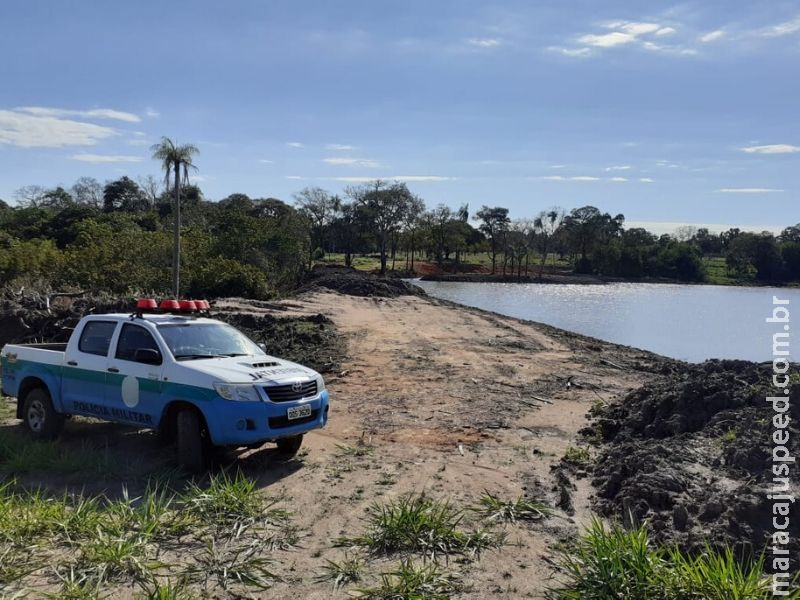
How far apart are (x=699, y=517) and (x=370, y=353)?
494 inches

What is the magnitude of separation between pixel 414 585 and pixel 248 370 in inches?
142

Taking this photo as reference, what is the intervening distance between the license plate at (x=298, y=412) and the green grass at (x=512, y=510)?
2287 millimetres

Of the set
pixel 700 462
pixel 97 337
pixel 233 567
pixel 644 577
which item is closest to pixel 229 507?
pixel 233 567

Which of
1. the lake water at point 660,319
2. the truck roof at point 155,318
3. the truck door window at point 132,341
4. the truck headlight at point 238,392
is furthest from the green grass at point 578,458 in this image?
the lake water at point 660,319

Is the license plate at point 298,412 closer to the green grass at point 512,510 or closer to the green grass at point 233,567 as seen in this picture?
the green grass at point 233,567

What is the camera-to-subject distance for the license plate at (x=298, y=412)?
7414 millimetres

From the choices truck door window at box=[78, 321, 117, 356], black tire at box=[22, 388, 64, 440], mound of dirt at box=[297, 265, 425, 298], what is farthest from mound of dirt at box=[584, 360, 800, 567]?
mound of dirt at box=[297, 265, 425, 298]

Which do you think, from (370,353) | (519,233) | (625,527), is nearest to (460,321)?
(370,353)

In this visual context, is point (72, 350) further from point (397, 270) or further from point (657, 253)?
point (657, 253)

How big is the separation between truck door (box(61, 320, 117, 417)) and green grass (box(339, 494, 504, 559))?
4294 mm

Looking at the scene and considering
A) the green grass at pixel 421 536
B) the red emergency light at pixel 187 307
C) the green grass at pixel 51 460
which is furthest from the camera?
the red emergency light at pixel 187 307

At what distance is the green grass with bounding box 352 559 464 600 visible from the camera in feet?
15.0

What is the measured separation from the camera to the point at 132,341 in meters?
8.07

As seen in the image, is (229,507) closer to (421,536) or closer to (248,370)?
(248,370)
